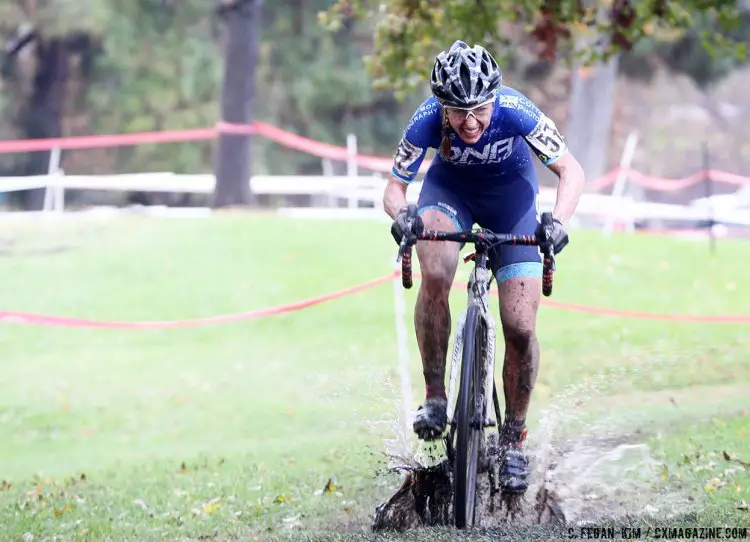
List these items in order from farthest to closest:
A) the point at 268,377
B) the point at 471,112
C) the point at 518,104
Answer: the point at 268,377 → the point at 518,104 → the point at 471,112

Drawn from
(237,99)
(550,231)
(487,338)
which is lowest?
(487,338)

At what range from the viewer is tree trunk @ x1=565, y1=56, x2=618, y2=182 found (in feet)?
92.4

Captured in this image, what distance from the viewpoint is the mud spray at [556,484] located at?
6.81m

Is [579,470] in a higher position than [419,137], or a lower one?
lower

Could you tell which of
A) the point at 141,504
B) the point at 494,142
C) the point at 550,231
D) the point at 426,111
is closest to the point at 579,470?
the point at 550,231

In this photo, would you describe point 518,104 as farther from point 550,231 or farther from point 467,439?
point 467,439

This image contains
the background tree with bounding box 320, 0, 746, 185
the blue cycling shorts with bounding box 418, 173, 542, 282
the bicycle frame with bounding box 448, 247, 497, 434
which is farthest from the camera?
the background tree with bounding box 320, 0, 746, 185

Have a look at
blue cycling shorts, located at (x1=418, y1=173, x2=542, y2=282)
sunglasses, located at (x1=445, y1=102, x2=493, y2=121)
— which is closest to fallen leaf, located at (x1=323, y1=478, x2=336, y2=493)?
blue cycling shorts, located at (x1=418, y1=173, x2=542, y2=282)

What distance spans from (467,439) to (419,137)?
1.54 metres

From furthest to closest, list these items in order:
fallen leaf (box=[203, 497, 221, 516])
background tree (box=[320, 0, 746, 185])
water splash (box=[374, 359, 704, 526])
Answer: background tree (box=[320, 0, 746, 185]) → fallen leaf (box=[203, 497, 221, 516]) → water splash (box=[374, 359, 704, 526])

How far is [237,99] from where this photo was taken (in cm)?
2442

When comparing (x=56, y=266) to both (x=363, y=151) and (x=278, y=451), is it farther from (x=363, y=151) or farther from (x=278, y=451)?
(x=363, y=151)

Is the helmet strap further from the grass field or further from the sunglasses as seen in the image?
the grass field

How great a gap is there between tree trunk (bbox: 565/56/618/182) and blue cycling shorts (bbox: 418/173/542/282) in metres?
21.6
